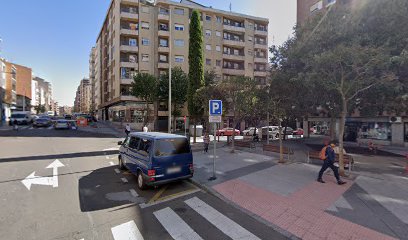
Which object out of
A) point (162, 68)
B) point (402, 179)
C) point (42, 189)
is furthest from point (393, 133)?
point (162, 68)

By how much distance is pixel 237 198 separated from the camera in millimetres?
6766

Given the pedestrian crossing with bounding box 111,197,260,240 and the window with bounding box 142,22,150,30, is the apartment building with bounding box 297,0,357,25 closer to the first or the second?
the window with bounding box 142,22,150,30

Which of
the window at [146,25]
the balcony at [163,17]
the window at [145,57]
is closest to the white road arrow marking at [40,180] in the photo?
the window at [145,57]

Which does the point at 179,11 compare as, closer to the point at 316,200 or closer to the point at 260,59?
the point at 260,59

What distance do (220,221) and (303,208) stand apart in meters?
2.31

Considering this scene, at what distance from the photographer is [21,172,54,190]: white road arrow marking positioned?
771 centimetres

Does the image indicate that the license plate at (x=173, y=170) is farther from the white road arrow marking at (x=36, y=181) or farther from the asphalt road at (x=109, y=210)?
the white road arrow marking at (x=36, y=181)

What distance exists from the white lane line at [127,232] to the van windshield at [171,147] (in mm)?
2371

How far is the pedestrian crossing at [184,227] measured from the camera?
466 centimetres

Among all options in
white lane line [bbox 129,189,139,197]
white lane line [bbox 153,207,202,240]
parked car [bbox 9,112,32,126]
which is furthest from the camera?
parked car [bbox 9,112,32,126]

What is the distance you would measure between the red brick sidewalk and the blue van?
1363 millimetres

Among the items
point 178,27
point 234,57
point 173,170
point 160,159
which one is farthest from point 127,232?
point 234,57

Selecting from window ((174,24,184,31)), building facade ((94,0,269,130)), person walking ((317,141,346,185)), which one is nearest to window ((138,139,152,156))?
person walking ((317,141,346,185))

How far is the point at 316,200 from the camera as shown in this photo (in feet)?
21.8
